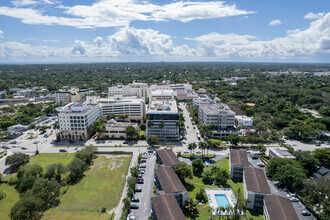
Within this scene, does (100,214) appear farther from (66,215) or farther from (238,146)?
(238,146)

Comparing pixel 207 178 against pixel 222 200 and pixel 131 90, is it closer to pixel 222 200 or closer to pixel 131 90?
pixel 222 200

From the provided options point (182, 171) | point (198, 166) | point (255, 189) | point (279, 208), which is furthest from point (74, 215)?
point (279, 208)

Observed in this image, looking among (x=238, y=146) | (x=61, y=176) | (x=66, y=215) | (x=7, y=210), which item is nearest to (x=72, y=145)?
(x=61, y=176)

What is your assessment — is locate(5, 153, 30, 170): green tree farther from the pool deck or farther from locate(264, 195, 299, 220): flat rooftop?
locate(264, 195, 299, 220): flat rooftop

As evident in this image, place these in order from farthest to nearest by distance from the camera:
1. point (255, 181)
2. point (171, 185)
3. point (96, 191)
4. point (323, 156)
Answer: point (323, 156), point (96, 191), point (255, 181), point (171, 185)

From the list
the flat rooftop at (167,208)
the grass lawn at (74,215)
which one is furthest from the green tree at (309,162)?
the grass lawn at (74,215)

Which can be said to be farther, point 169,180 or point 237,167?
point 237,167

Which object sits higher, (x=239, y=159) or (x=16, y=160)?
(x=239, y=159)

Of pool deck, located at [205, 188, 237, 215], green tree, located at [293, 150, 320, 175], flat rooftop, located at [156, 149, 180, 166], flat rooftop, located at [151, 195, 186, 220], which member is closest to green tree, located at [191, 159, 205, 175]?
flat rooftop, located at [156, 149, 180, 166]
